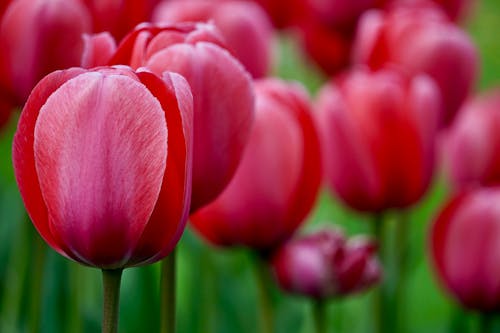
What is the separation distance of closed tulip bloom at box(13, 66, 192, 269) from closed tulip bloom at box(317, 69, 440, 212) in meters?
0.42

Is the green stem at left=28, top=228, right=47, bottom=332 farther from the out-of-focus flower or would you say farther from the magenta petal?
the magenta petal

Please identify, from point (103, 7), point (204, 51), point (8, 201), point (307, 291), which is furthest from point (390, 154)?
point (8, 201)

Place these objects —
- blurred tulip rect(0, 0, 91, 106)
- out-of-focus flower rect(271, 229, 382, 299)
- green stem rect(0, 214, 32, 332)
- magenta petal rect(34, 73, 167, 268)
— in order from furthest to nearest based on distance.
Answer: green stem rect(0, 214, 32, 332)
out-of-focus flower rect(271, 229, 382, 299)
blurred tulip rect(0, 0, 91, 106)
magenta petal rect(34, 73, 167, 268)

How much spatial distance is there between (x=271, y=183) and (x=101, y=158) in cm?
28

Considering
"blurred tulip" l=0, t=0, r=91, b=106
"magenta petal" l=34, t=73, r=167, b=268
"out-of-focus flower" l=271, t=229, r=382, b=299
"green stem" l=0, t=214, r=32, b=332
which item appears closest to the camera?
"magenta petal" l=34, t=73, r=167, b=268

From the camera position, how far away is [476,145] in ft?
3.68

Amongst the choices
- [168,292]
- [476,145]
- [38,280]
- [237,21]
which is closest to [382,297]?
[476,145]

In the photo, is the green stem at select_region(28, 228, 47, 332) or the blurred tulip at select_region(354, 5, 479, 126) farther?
the blurred tulip at select_region(354, 5, 479, 126)

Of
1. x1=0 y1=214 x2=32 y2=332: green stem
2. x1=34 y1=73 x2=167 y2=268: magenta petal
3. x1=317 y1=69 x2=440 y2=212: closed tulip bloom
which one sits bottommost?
x1=0 y1=214 x2=32 y2=332: green stem

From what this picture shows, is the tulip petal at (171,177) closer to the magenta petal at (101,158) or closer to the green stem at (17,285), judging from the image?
the magenta petal at (101,158)

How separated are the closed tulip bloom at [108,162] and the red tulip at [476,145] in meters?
0.62

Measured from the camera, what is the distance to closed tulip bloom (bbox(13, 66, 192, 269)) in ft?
1.66

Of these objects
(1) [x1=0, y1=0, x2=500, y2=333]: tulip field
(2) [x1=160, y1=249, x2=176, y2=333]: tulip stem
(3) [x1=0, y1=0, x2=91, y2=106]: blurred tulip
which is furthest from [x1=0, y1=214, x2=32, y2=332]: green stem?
(2) [x1=160, y1=249, x2=176, y2=333]: tulip stem

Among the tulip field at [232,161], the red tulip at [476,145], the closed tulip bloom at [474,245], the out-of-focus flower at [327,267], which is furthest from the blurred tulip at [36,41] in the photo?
the red tulip at [476,145]
